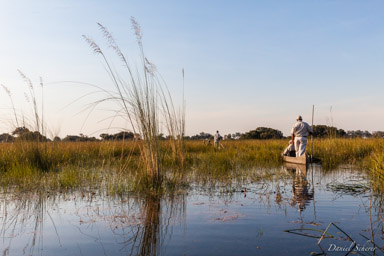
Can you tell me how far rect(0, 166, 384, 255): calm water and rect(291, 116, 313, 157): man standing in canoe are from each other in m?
6.57

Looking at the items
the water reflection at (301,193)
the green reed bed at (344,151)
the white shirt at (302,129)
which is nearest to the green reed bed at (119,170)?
the green reed bed at (344,151)

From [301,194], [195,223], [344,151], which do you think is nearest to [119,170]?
[301,194]

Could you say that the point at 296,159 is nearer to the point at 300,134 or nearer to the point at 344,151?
the point at 300,134

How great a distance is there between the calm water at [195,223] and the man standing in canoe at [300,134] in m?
6.57

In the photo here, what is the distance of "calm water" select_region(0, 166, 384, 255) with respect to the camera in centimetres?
342

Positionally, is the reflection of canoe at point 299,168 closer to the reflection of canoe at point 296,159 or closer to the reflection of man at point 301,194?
the reflection of canoe at point 296,159

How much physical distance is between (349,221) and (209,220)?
175cm

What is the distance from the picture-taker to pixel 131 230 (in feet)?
13.3

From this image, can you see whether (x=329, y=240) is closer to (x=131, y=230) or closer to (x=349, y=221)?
(x=349, y=221)

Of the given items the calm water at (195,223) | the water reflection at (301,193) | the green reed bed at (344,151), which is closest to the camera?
the calm water at (195,223)

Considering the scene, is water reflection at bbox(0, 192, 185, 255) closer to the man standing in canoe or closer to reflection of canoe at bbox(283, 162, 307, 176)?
reflection of canoe at bbox(283, 162, 307, 176)

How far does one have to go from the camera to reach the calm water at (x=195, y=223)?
342 centimetres

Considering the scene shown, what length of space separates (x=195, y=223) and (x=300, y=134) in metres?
9.85

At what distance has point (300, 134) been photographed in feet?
43.5
